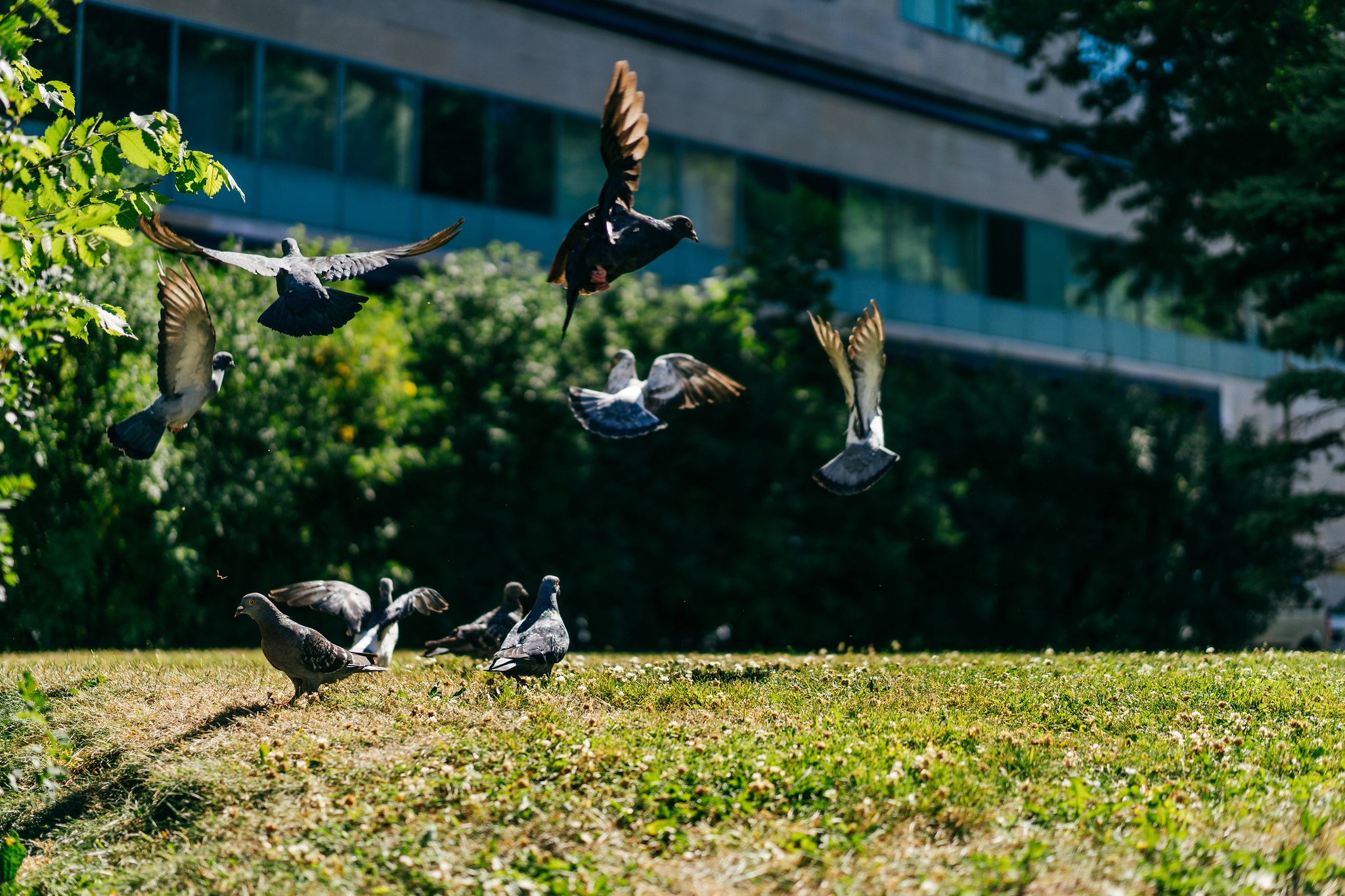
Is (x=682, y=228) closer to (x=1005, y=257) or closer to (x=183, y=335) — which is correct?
(x=183, y=335)

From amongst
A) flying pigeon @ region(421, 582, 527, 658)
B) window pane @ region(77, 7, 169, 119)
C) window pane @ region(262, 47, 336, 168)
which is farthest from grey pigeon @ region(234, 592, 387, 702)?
window pane @ region(262, 47, 336, 168)

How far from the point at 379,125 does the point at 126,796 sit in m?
17.0

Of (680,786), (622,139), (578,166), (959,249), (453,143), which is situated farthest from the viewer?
(959,249)

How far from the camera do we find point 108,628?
1457cm

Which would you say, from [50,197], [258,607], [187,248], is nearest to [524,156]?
[187,248]

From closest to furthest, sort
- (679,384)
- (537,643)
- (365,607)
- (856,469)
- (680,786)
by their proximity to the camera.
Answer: (680,786) → (537,643) → (365,607) → (856,469) → (679,384)

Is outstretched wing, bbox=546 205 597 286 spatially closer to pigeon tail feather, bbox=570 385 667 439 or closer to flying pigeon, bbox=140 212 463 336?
flying pigeon, bbox=140 212 463 336

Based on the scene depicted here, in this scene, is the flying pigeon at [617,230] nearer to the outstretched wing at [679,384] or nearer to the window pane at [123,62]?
the outstretched wing at [679,384]

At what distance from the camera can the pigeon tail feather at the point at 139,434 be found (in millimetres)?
8711

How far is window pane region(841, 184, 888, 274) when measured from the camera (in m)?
28.6

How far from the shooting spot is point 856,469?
33.8 feet

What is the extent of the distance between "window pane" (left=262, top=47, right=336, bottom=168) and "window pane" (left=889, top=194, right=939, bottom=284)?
1220cm

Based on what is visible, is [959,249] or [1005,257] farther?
[1005,257]

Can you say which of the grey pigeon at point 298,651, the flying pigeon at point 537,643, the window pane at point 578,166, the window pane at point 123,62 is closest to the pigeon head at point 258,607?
the grey pigeon at point 298,651
